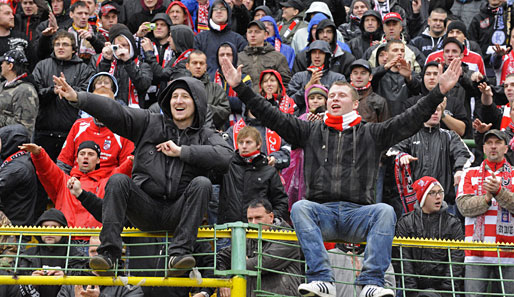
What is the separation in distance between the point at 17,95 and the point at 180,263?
18.8 ft

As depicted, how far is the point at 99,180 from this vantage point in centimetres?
1063

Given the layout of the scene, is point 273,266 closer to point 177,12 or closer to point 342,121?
point 342,121

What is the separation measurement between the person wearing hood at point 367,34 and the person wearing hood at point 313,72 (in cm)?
170

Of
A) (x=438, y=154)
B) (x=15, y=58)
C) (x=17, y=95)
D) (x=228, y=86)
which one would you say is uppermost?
(x=15, y=58)

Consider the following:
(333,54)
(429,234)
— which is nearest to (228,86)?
(333,54)

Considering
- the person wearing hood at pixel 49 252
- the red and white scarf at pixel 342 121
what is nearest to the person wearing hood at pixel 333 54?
the person wearing hood at pixel 49 252

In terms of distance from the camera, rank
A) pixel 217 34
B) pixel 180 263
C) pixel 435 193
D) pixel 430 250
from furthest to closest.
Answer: pixel 217 34 → pixel 435 193 → pixel 430 250 → pixel 180 263

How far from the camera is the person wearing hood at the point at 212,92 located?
497 inches

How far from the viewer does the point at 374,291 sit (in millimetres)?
7438

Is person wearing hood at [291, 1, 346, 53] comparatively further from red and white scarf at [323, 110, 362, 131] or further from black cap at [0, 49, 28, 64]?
red and white scarf at [323, 110, 362, 131]

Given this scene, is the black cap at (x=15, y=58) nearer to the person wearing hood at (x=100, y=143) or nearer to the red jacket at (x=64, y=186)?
the person wearing hood at (x=100, y=143)

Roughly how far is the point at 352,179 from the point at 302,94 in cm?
507

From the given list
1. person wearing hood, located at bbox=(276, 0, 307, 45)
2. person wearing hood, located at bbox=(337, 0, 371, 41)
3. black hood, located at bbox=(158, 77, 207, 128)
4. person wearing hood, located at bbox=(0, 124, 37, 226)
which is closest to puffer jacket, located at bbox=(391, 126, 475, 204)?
black hood, located at bbox=(158, 77, 207, 128)

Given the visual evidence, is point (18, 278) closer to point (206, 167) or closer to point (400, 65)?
point (206, 167)
